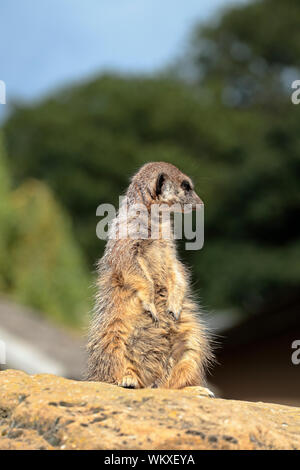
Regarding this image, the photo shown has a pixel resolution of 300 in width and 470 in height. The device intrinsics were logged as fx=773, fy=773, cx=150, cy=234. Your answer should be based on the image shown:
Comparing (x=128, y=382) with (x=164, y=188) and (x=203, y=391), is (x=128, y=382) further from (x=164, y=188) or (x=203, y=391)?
(x=164, y=188)

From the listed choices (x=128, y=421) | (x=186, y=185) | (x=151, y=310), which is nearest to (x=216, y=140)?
(x=186, y=185)

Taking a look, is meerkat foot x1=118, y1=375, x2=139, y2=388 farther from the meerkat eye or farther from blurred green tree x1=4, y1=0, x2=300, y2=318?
blurred green tree x1=4, y1=0, x2=300, y2=318

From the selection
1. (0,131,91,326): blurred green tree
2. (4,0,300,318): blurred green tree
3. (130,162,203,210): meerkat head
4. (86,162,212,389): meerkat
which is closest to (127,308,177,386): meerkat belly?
(86,162,212,389): meerkat

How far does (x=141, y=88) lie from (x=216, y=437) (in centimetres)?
4334

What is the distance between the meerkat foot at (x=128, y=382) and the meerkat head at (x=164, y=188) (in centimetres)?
100

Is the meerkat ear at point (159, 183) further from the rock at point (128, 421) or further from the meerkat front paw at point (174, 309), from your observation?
the rock at point (128, 421)

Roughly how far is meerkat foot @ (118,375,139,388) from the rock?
9 centimetres

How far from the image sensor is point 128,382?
169 inches

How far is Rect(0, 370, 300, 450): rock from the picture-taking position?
3.72 meters

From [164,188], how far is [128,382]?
1.13 metres

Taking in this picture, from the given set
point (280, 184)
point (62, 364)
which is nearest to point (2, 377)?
point (62, 364)

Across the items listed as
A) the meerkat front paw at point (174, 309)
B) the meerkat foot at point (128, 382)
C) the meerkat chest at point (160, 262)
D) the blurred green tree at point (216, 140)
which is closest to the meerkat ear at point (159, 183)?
the meerkat chest at point (160, 262)

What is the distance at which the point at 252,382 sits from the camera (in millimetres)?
21484

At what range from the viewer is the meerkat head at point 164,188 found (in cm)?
452
